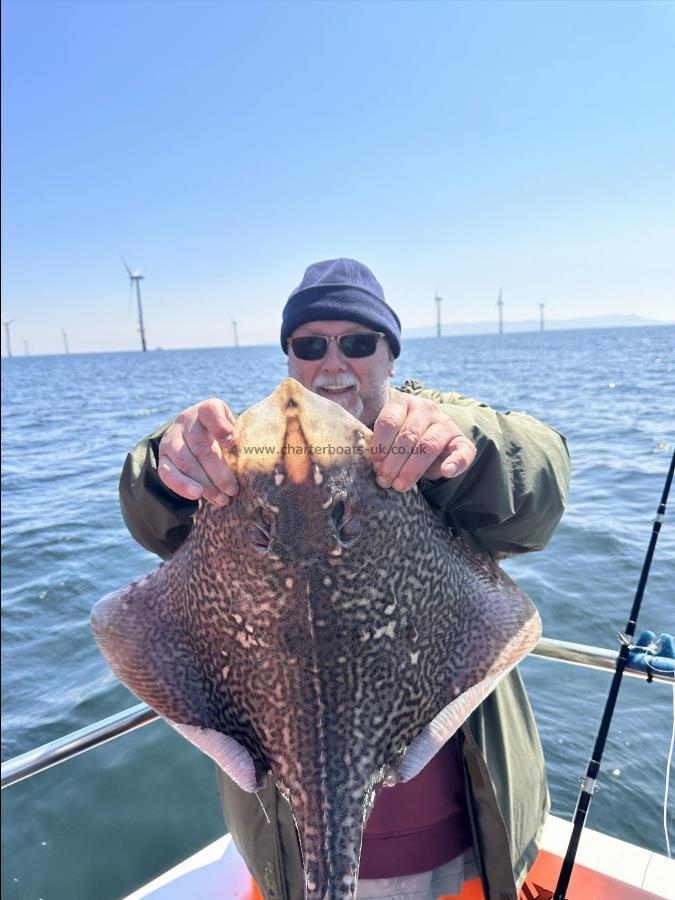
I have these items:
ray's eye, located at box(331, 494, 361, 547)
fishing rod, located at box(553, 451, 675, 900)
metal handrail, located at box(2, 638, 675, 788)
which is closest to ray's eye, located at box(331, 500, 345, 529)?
ray's eye, located at box(331, 494, 361, 547)

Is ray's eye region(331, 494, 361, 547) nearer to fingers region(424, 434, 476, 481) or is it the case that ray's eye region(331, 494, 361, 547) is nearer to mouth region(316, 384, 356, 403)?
fingers region(424, 434, 476, 481)

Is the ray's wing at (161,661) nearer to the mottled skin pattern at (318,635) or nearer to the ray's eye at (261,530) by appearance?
the mottled skin pattern at (318,635)

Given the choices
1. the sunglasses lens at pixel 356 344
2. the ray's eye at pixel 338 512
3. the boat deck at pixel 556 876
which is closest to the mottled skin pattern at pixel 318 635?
the ray's eye at pixel 338 512

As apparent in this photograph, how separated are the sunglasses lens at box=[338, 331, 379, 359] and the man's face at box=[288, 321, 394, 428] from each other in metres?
0.02

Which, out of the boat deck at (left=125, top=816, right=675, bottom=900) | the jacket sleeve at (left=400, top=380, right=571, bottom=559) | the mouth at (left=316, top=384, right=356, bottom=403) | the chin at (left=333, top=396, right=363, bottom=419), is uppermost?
the mouth at (left=316, top=384, right=356, bottom=403)

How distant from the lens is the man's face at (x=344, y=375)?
9.73 feet

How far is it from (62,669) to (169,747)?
2.77 meters

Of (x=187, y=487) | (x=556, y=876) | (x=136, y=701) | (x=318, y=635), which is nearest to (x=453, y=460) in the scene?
(x=318, y=635)

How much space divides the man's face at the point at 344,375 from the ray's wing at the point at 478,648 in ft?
3.83

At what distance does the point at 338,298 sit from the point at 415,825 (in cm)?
239

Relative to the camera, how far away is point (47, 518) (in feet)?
48.3

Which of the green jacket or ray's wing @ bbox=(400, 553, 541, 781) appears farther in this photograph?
the green jacket

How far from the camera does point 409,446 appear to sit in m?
1.75

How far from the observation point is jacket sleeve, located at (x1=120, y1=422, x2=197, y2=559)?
2305mm
